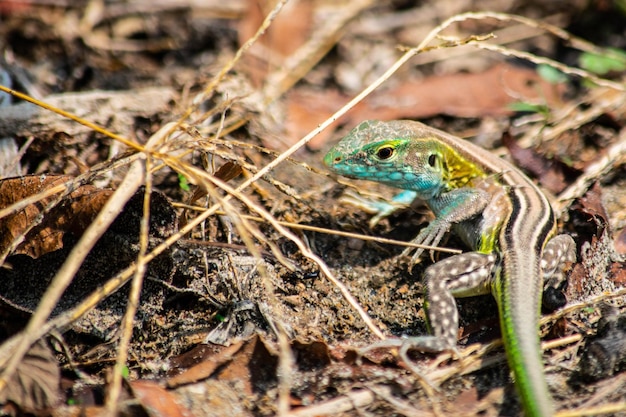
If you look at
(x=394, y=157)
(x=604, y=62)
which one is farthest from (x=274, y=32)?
(x=394, y=157)

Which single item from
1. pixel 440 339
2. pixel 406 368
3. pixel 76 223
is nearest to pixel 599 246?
pixel 440 339

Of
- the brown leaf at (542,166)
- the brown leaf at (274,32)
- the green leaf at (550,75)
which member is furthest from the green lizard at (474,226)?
the brown leaf at (274,32)

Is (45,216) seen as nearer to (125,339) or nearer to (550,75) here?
(125,339)

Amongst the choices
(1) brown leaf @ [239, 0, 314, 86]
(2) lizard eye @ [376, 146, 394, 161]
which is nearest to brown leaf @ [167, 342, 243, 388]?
(2) lizard eye @ [376, 146, 394, 161]

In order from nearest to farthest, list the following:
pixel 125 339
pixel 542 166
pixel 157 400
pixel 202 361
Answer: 1. pixel 125 339
2. pixel 157 400
3. pixel 202 361
4. pixel 542 166

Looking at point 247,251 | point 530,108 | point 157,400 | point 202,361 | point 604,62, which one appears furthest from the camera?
point 604,62

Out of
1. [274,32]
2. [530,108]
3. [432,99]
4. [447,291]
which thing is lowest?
[447,291]

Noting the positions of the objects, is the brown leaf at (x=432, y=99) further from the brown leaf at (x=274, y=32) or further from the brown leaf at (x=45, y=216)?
the brown leaf at (x=45, y=216)
